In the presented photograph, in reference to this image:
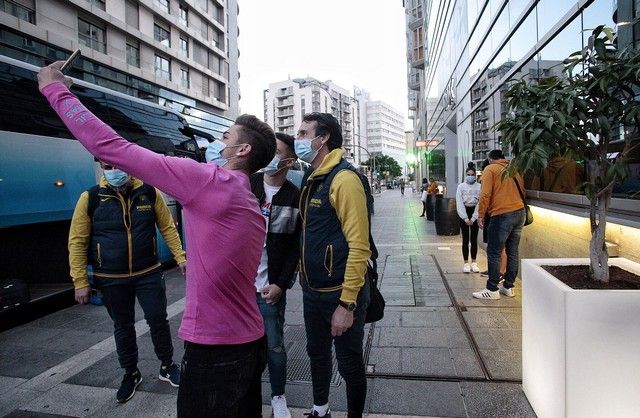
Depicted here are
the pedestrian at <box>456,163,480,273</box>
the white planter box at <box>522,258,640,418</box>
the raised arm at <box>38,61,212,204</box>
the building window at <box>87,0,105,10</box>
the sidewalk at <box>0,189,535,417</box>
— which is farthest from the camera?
the building window at <box>87,0,105,10</box>

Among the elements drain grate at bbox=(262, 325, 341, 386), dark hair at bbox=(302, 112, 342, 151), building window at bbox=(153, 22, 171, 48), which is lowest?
drain grate at bbox=(262, 325, 341, 386)

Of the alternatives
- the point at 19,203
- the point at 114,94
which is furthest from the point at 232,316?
the point at 114,94

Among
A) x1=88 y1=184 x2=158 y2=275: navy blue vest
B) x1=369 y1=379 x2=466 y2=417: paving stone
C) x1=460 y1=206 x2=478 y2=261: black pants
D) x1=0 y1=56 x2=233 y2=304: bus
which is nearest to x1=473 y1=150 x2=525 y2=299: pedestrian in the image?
x1=460 y1=206 x2=478 y2=261: black pants

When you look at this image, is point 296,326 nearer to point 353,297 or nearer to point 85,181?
point 353,297

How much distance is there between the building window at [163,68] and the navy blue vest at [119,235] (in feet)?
108

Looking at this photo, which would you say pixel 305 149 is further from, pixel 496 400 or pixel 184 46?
A: pixel 184 46

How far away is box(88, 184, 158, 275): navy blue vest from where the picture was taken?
322 cm

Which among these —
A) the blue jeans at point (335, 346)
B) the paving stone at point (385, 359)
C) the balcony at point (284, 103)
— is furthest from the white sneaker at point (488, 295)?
the balcony at point (284, 103)

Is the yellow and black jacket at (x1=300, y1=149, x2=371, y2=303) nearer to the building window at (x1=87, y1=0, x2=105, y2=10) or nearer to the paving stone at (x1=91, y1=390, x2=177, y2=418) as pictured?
the paving stone at (x1=91, y1=390, x2=177, y2=418)

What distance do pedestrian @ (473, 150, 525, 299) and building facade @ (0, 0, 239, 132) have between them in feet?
26.3

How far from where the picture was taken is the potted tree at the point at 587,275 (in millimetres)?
2158

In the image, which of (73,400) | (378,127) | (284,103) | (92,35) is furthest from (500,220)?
(378,127)

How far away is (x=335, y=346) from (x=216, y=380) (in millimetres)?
927

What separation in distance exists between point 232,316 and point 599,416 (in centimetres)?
206
